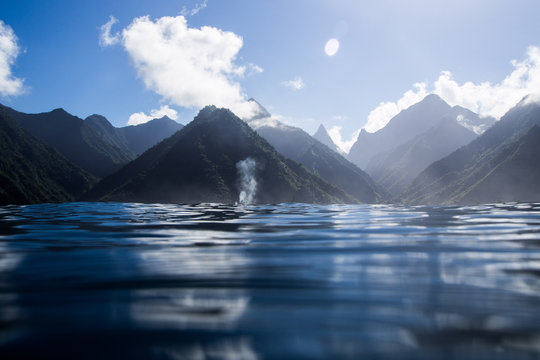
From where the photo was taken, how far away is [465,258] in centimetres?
838

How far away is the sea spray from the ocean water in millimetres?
165383

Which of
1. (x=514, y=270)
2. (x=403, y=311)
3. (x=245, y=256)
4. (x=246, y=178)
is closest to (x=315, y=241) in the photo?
(x=245, y=256)

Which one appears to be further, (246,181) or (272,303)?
(246,181)

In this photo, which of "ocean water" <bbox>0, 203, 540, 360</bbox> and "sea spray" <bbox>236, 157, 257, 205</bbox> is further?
"sea spray" <bbox>236, 157, 257, 205</bbox>

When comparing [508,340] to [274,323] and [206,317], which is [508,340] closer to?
[274,323]

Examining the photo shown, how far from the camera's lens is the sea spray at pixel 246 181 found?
177375 millimetres

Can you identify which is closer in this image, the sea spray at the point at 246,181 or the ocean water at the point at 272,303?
the ocean water at the point at 272,303

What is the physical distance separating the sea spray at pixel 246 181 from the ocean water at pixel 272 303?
543 ft

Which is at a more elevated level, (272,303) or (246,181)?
(246,181)

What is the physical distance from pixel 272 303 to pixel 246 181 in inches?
7243

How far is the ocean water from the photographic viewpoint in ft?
11.9

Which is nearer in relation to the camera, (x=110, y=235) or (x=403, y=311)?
(x=403, y=311)

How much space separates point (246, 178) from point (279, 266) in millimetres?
182596

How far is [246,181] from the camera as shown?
619 ft
